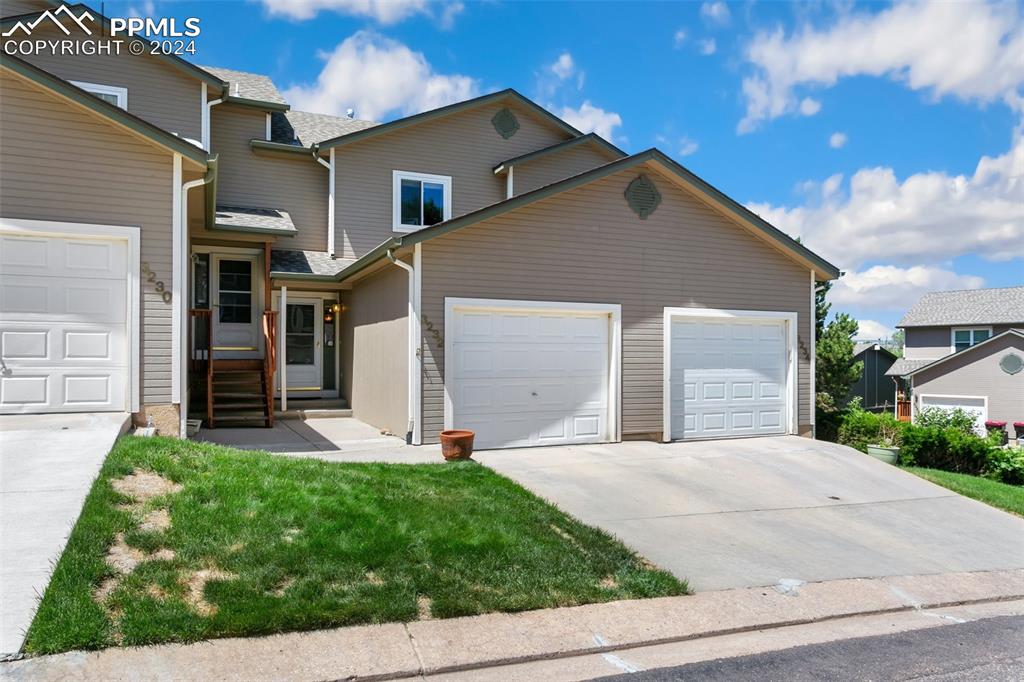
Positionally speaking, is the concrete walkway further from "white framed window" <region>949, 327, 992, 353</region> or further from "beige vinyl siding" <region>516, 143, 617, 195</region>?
"white framed window" <region>949, 327, 992, 353</region>

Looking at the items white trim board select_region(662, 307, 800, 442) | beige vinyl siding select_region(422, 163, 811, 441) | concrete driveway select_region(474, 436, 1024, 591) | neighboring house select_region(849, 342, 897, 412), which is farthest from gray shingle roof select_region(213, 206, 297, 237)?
neighboring house select_region(849, 342, 897, 412)

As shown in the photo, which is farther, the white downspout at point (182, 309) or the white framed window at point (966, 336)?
the white framed window at point (966, 336)

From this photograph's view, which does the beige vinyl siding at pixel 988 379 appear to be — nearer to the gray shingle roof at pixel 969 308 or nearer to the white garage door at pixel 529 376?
the gray shingle roof at pixel 969 308

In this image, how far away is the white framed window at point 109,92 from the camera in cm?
1295

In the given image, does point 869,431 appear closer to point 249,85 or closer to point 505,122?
point 505,122

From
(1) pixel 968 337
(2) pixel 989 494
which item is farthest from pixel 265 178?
(1) pixel 968 337

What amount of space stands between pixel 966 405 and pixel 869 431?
16681mm

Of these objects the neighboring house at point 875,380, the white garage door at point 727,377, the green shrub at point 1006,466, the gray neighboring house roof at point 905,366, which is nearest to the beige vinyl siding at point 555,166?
the white garage door at point 727,377

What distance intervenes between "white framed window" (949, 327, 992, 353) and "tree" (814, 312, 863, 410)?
51.5 feet

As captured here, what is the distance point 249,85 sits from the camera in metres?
16.5

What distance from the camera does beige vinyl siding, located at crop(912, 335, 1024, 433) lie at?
83.6ft

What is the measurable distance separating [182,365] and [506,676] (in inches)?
272

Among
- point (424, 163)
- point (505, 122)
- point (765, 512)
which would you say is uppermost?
point (505, 122)

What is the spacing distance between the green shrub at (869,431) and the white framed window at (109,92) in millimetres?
17046
